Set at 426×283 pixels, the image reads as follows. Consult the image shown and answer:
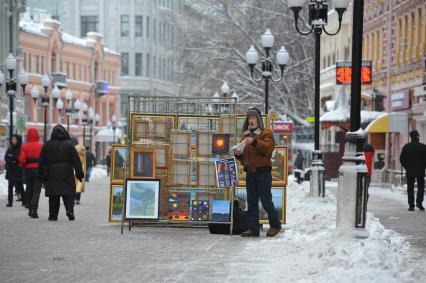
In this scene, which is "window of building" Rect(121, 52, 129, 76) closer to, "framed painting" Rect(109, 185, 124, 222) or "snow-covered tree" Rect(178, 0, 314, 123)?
"snow-covered tree" Rect(178, 0, 314, 123)

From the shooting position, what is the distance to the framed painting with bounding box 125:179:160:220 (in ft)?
56.9

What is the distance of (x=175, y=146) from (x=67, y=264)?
223 inches

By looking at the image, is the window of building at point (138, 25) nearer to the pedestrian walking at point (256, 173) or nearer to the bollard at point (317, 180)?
the bollard at point (317, 180)

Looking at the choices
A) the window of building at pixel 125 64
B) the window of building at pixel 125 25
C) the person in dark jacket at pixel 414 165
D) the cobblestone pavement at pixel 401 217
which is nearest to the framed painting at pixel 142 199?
the cobblestone pavement at pixel 401 217

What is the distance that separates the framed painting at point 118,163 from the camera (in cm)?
1828

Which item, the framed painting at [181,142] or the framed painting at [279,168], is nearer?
the framed painting at [181,142]

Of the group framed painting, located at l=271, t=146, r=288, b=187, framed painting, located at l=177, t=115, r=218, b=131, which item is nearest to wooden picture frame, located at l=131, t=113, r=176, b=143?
framed painting, located at l=177, t=115, r=218, b=131

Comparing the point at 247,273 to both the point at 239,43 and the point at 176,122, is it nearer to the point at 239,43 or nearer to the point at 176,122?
the point at 176,122

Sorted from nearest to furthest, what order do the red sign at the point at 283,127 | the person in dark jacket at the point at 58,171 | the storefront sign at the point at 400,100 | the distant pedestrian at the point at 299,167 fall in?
the person in dark jacket at the point at 58,171 < the storefront sign at the point at 400,100 < the distant pedestrian at the point at 299,167 < the red sign at the point at 283,127

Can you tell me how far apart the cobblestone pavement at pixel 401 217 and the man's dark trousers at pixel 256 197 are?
6.43 feet

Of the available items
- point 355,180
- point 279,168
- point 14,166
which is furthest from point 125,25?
point 355,180

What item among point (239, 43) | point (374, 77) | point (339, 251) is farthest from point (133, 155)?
point (239, 43)

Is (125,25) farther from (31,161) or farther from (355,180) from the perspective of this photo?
(355,180)

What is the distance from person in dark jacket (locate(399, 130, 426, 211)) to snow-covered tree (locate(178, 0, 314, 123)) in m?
30.9
